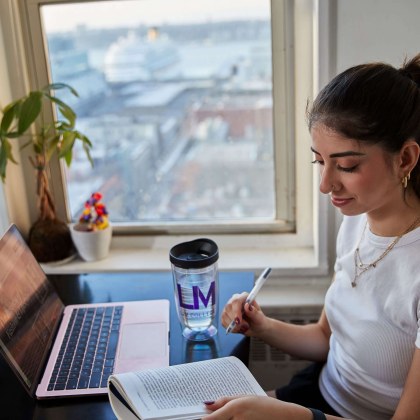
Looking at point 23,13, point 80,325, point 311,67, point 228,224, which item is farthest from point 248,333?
point 23,13

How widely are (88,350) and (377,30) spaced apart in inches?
36.3

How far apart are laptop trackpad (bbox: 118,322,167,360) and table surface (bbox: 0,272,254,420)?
2 cm

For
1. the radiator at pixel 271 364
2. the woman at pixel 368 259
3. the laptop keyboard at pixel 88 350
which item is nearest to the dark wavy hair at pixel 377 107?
the woman at pixel 368 259

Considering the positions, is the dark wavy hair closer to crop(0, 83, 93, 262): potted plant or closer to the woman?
the woman

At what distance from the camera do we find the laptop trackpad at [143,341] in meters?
1.08

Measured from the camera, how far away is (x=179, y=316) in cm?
117

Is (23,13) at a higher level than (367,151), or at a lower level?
higher

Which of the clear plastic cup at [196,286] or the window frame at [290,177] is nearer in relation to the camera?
the clear plastic cup at [196,286]

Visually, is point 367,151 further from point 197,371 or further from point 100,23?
point 100,23

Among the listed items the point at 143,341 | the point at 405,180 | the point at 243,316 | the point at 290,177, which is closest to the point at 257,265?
the point at 290,177

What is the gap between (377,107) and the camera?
3.06 feet

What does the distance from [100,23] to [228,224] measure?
0.66 metres

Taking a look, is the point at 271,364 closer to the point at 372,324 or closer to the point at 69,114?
the point at 372,324

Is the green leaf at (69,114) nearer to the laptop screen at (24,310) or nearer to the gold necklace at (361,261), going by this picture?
the laptop screen at (24,310)
